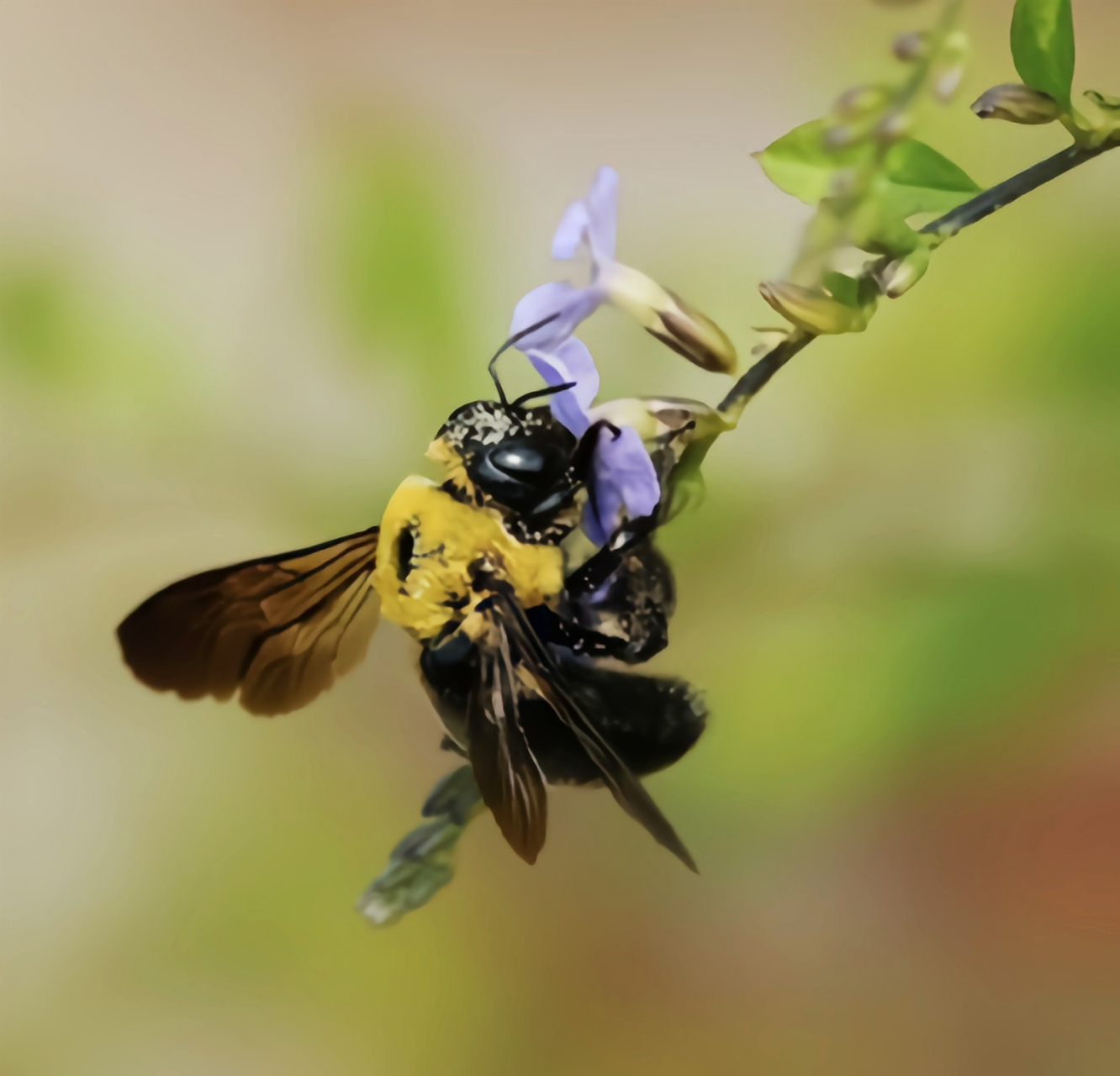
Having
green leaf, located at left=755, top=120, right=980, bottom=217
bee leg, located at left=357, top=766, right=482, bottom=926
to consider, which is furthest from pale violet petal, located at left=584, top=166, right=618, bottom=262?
bee leg, located at left=357, top=766, right=482, bottom=926

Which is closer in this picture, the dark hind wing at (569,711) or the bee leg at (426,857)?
the dark hind wing at (569,711)

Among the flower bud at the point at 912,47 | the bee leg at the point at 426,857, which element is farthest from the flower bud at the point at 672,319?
the bee leg at the point at 426,857

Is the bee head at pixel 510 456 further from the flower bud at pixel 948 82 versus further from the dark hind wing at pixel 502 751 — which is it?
the flower bud at pixel 948 82

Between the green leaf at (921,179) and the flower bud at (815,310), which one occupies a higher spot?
the green leaf at (921,179)

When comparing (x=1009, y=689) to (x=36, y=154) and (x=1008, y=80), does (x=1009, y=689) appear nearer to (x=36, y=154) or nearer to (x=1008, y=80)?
(x=1008, y=80)

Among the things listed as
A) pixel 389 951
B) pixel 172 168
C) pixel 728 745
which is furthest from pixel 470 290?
pixel 389 951

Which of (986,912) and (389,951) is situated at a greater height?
(389,951)

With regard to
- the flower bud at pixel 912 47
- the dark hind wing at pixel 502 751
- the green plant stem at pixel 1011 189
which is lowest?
the dark hind wing at pixel 502 751

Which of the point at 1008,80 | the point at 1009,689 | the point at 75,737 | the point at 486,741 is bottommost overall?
the point at 1009,689
